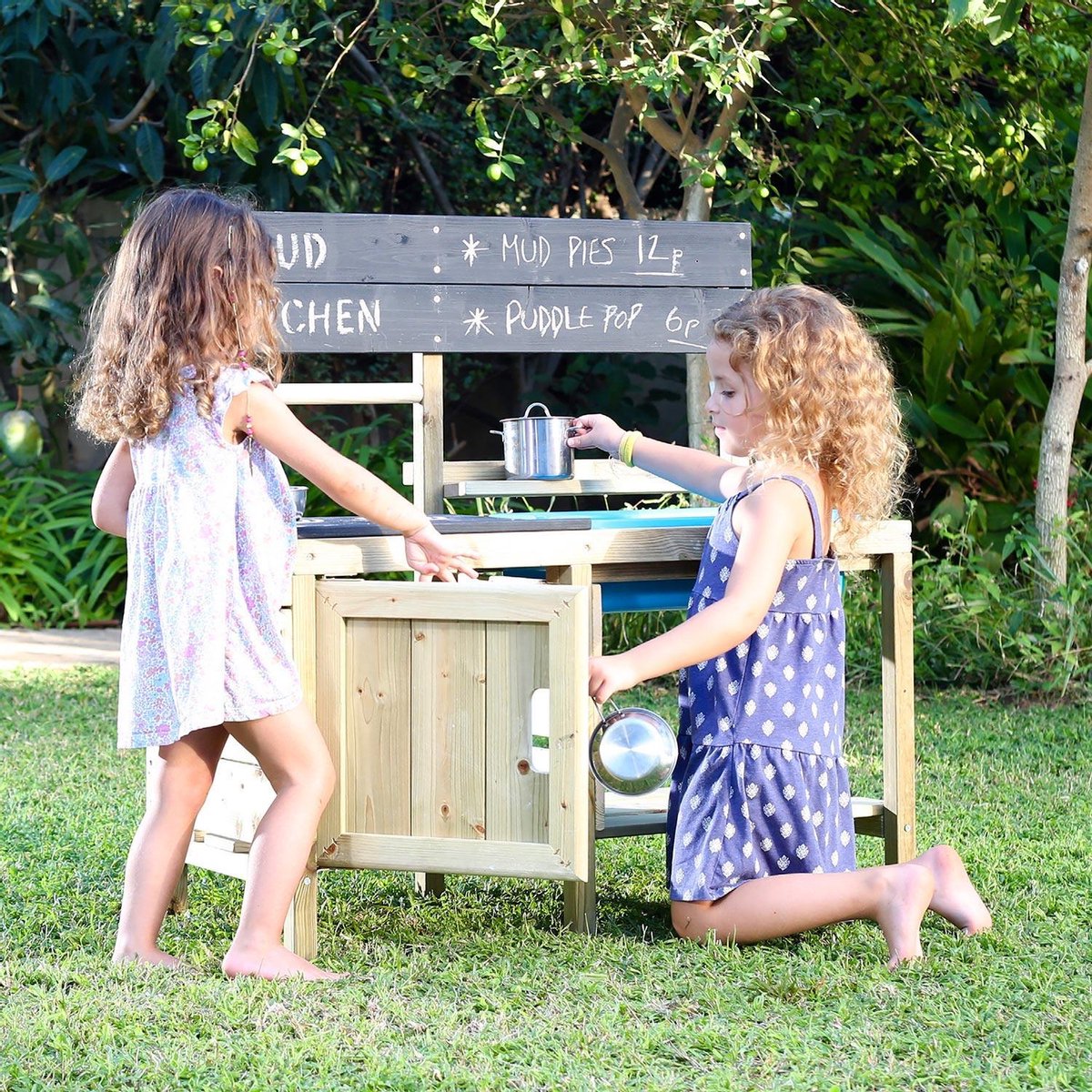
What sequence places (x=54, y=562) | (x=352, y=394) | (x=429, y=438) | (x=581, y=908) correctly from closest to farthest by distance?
(x=581, y=908), (x=352, y=394), (x=429, y=438), (x=54, y=562)

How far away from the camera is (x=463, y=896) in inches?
130

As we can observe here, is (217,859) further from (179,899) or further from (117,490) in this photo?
(117,490)

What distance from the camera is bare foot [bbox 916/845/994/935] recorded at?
2.79 metres

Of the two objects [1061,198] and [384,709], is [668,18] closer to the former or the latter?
[1061,198]

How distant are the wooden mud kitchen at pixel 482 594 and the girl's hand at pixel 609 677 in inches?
1.8

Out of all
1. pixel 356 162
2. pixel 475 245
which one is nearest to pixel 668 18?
pixel 475 245

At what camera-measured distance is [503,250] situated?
337 cm

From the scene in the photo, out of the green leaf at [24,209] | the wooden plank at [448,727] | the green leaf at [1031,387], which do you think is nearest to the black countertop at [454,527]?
the wooden plank at [448,727]

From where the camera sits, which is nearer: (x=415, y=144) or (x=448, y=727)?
(x=448, y=727)

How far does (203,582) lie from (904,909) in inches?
51.5

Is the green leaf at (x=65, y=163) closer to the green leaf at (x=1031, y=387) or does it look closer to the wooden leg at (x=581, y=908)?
the green leaf at (x=1031, y=387)

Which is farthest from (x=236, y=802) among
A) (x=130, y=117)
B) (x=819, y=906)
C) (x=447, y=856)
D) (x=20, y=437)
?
(x=130, y=117)

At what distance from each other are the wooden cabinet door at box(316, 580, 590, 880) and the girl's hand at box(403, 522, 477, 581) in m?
0.07

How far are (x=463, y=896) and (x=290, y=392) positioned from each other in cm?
113
